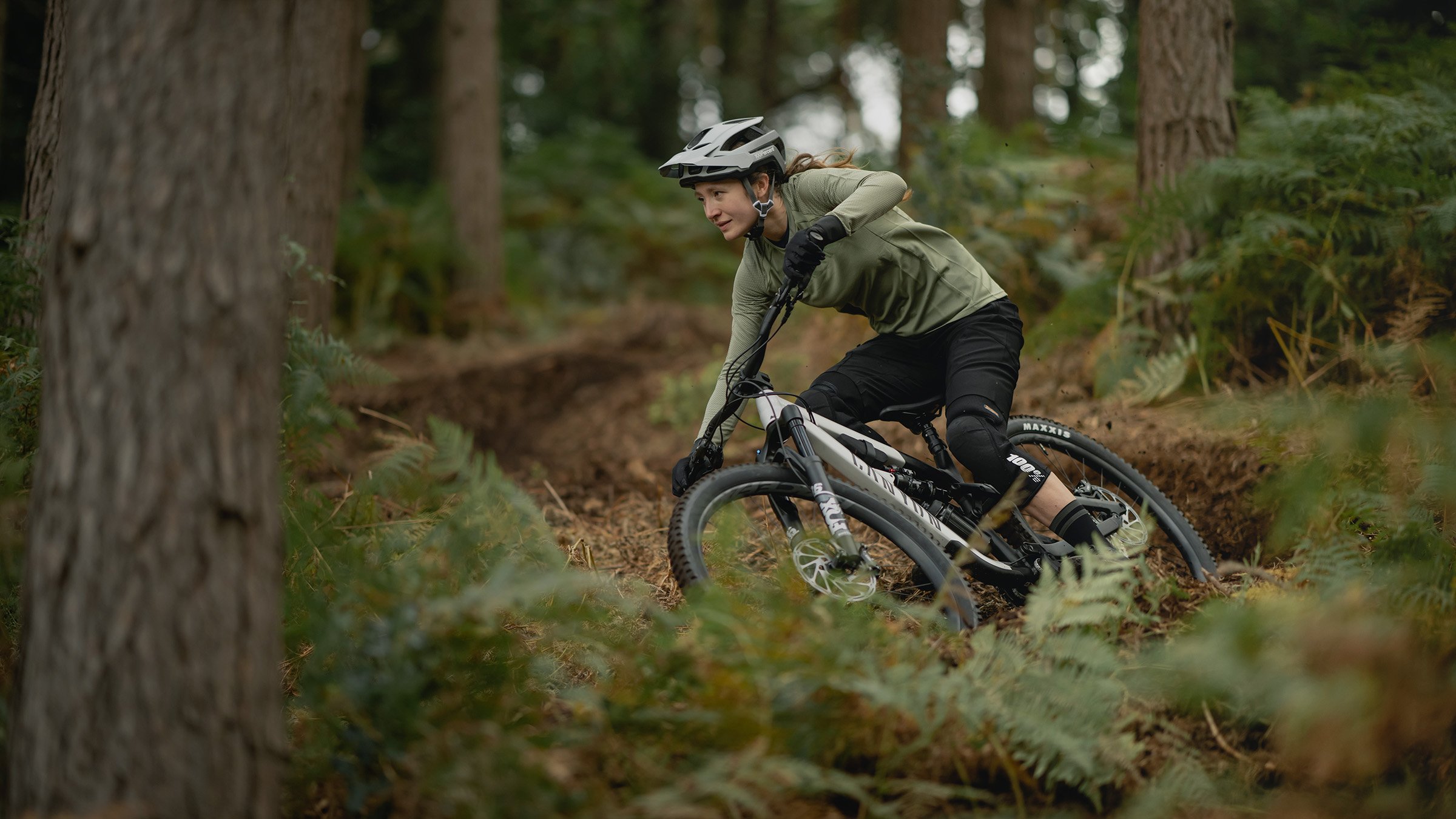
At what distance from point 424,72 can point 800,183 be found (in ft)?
46.4

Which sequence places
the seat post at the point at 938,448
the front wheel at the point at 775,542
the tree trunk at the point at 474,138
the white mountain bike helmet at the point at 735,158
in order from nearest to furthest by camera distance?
the front wheel at the point at 775,542, the white mountain bike helmet at the point at 735,158, the seat post at the point at 938,448, the tree trunk at the point at 474,138

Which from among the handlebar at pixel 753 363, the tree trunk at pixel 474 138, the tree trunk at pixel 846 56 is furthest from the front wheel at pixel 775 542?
the tree trunk at pixel 846 56

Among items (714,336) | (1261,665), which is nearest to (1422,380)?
(1261,665)

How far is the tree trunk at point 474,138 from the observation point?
12.1 meters

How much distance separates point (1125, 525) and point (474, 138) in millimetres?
10337

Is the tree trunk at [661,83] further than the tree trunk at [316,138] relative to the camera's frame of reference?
Yes

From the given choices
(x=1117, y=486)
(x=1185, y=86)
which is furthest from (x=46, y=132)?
(x=1185, y=86)

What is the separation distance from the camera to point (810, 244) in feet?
11.4

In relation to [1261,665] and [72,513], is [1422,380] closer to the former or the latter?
[1261,665]

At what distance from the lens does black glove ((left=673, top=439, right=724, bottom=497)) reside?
3.73 meters

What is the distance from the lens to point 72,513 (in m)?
2.23

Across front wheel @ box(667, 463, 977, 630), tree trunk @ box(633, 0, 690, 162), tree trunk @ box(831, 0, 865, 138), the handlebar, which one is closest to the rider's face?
the handlebar

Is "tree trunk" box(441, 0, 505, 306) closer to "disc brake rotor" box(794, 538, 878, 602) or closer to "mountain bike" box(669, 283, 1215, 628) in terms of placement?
"mountain bike" box(669, 283, 1215, 628)

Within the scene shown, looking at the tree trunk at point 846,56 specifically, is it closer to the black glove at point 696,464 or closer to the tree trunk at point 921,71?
the tree trunk at point 921,71
